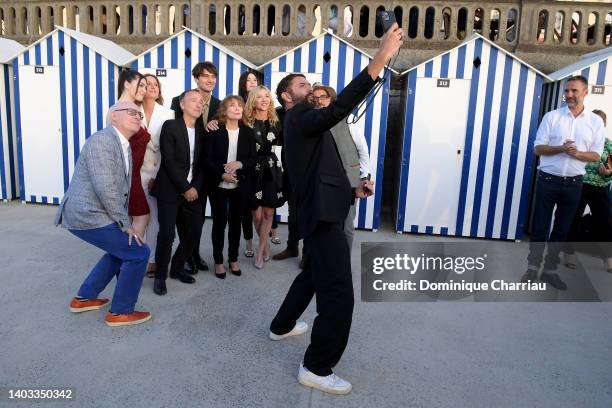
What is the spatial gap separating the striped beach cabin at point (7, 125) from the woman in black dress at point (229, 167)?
3.76 m

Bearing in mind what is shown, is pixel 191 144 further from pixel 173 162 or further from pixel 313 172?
pixel 313 172

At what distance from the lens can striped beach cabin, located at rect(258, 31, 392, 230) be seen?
5.25 meters

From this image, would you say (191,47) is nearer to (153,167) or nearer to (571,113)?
(153,167)

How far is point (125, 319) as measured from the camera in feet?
9.94

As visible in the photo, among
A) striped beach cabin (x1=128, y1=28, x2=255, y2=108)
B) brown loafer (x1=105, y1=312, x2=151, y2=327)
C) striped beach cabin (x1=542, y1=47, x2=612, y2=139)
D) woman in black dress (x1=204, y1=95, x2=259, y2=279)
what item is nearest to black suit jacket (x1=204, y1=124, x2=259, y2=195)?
woman in black dress (x1=204, y1=95, x2=259, y2=279)

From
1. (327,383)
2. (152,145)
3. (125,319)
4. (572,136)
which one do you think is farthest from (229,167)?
(572,136)

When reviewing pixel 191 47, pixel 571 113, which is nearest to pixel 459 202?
pixel 571 113

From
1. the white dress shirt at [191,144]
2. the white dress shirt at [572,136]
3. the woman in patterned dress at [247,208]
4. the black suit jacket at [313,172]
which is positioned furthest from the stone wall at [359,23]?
the black suit jacket at [313,172]

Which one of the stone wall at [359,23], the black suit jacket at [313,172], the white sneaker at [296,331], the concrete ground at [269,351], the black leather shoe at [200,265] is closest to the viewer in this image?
the black suit jacket at [313,172]

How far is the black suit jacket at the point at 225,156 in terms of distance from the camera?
3.72 meters

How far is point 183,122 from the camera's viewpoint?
3.50 m

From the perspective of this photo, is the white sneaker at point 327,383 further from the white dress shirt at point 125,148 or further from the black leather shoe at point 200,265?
the black leather shoe at point 200,265

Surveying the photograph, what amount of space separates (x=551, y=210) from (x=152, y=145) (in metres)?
3.13

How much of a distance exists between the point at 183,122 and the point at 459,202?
3221 mm
